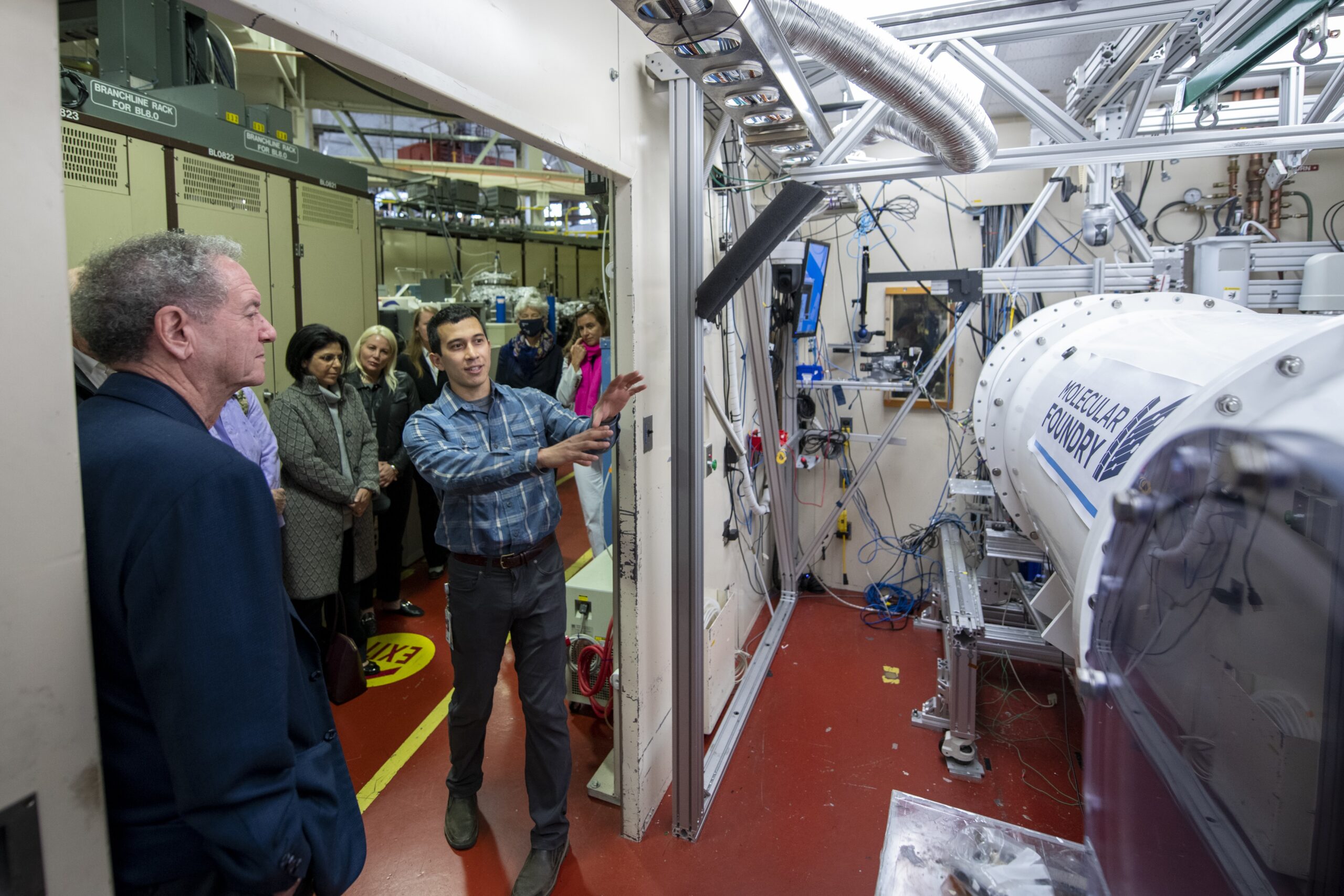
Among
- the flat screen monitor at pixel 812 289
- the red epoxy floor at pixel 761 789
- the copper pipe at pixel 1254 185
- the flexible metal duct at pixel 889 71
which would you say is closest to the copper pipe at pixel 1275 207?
the copper pipe at pixel 1254 185

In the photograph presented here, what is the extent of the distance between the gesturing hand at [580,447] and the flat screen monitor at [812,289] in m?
2.22

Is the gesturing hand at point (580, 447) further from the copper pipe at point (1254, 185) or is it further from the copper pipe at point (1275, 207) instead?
the copper pipe at point (1275, 207)

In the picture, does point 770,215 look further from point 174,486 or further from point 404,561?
point 404,561

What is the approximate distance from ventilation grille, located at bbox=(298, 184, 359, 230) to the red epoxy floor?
228 cm

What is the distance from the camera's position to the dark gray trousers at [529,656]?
221 centimetres

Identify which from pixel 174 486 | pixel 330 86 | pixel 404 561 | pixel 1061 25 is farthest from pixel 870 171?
pixel 330 86

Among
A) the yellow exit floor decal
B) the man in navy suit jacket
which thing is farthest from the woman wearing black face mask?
the man in navy suit jacket

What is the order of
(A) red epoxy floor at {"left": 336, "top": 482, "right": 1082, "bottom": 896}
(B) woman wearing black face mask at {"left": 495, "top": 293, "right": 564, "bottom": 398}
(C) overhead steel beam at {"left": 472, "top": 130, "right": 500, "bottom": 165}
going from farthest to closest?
1. (C) overhead steel beam at {"left": 472, "top": 130, "right": 500, "bottom": 165}
2. (B) woman wearing black face mask at {"left": 495, "top": 293, "right": 564, "bottom": 398}
3. (A) red epoxy floor at {"left": 336, "top": 482, "right": 1082, "bottom": 896}

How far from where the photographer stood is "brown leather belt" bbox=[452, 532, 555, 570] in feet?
7.14

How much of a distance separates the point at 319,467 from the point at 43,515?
94.0 inches

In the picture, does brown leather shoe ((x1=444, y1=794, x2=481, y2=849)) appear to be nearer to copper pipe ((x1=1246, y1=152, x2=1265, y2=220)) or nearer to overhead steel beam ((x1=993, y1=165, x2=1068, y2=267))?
overhead steel beam ((x1=993, y1=165, x2=1068, y2=267))

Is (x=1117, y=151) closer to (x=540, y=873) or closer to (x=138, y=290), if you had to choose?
(x=138, y=290)

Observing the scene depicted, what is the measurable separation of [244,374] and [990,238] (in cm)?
435

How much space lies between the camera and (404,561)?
4711 millimetres
